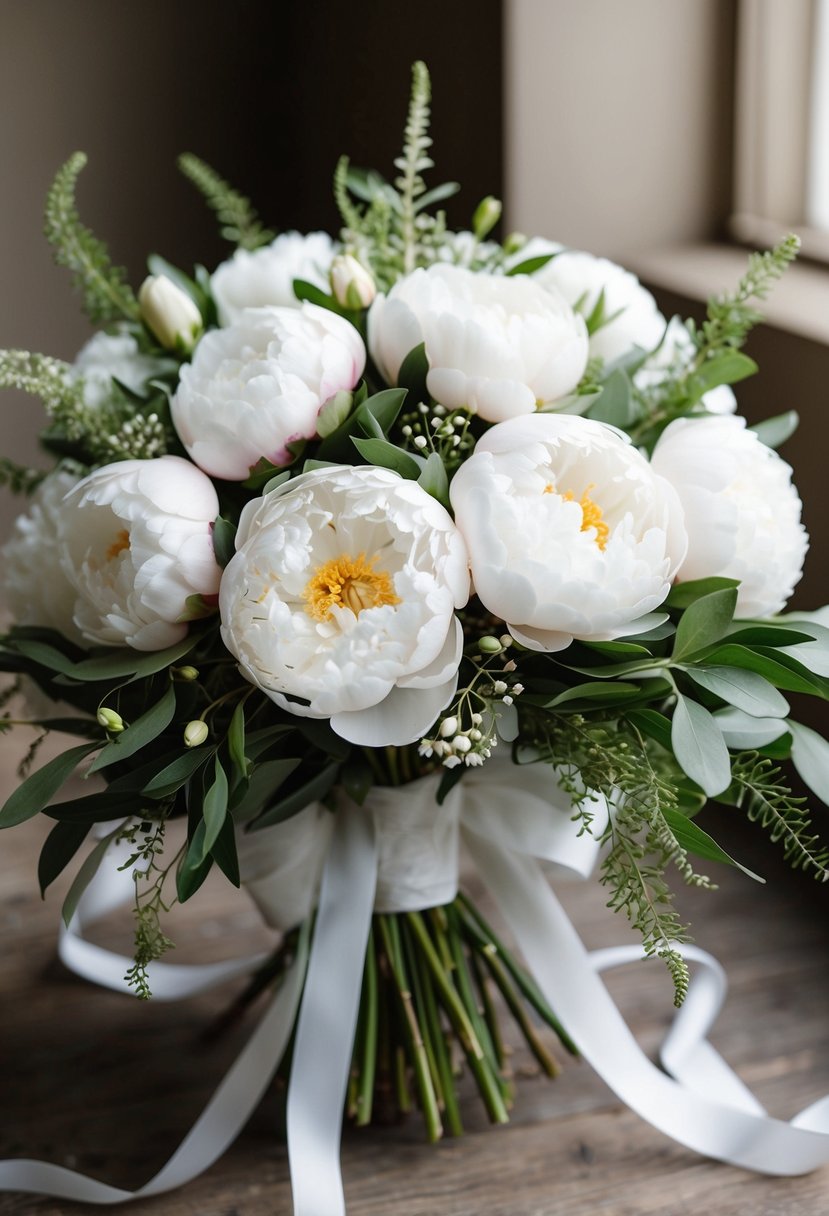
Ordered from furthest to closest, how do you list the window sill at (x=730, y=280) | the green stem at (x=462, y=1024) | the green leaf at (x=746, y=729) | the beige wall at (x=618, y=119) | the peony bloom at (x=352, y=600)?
the beige wall at (x=618, y=119) → the window sill at (x=730, y=280) → the green stem at (x=462, y=1024) → the green leaf at (x=746, y=729) → the peony bloom at (x=352, y=600)

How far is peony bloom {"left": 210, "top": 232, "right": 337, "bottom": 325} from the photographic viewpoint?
0.75 m

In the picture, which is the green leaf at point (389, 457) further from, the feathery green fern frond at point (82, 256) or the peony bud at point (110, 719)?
→ the feathery green fern frond at point (82, 256)

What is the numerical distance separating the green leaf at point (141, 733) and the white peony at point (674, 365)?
1.16 feet

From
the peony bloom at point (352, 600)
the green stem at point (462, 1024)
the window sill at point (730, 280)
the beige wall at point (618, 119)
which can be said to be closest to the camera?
the peony bloom at point (352, 600)

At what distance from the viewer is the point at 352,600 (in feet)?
1.84

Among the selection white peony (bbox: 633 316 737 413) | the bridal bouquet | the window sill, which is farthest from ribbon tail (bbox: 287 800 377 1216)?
the window sill

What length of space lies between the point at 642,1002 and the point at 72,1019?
424mm

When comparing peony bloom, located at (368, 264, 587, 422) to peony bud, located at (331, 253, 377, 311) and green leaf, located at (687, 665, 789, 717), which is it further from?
green leaf, located at (687, 665, 789, 717)

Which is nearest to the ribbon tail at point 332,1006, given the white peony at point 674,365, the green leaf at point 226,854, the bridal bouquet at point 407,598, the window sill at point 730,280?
the bridal bouquet at point 407,598

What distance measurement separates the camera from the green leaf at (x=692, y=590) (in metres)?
0.60

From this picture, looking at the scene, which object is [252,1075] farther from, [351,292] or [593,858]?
[351,292]

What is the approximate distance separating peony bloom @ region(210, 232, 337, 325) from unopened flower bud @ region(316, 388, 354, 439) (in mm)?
157

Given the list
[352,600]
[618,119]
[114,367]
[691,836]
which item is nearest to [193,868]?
[352,600]

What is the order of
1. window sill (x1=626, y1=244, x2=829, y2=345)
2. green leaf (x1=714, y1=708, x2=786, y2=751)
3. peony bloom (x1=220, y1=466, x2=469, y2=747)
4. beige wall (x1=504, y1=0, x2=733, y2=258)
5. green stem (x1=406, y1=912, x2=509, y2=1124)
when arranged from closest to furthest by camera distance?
peony bloom (x1=220, y1=466, x2=469, y2=747), green leaf (x1=714, y1=708, x2=786, y2=751), green stem (x1=406, y1=912, x2=509, y2=1124), window sill (x1=626, y1=244, x2=829, y2=345), beige wall (x1=504, y1=0, x2=733, y2=258)
